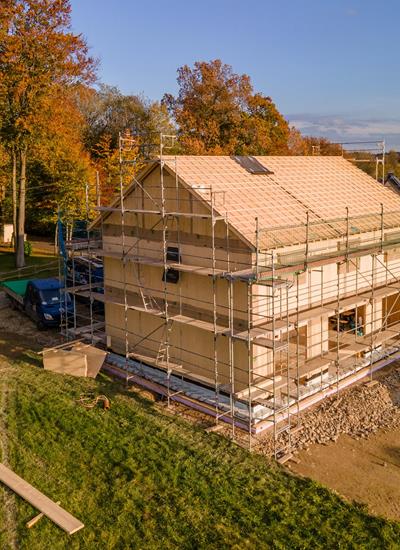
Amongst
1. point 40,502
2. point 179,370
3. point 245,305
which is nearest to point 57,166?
point 179,370

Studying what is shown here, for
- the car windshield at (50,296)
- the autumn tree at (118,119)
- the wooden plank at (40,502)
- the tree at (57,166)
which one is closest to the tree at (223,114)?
the autumn tree at (118,119)

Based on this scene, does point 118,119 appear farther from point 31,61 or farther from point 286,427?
point 286,427

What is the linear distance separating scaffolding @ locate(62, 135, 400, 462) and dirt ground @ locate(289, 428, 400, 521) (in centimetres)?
72

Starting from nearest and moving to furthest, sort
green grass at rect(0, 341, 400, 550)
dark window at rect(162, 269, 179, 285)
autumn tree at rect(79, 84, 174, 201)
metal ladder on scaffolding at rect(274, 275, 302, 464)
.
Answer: green grass at rect(0, 341, 400, 550), metal ladder on scaffolding at rect(274, 275, 302, 464), dark window at rect(162, 269, 179, 285), autumn tree at rect(79, 84, 174, 201)

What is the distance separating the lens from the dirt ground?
11.6 meters

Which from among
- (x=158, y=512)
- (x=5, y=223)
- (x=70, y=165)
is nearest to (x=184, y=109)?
(x=70, y=165)

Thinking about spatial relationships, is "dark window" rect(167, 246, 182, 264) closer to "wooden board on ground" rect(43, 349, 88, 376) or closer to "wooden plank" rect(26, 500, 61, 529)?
"wooden board on ground" rect(43, 349, 88, 376)

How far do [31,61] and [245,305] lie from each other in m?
24.0

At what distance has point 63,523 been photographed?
10727mm

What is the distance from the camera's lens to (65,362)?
1838cm

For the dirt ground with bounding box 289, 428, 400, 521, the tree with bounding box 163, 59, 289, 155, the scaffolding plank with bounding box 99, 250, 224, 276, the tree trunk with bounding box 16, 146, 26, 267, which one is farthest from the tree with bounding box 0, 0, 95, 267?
the dirt ground with bounding box 289, 428, 400, 521

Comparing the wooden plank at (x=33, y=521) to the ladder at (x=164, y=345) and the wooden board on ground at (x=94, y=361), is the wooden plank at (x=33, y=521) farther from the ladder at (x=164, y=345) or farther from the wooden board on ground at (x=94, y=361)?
the wooden board on ground at (x=94, y=361)

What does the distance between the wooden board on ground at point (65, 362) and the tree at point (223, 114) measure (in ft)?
88.2

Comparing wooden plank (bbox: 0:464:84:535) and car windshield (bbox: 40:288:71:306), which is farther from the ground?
car windshield (bbox: 40:288:71:306)
